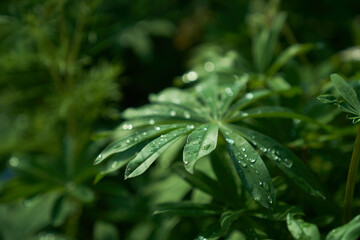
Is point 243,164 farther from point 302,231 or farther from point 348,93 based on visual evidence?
point 348,93

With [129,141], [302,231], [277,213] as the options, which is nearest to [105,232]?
[129,141]

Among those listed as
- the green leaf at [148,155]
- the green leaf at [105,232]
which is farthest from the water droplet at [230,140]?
the green leaf at [105,232]

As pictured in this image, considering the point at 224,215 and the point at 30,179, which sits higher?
the point at 30,179

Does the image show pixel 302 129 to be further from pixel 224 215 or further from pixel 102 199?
pixel 102 199

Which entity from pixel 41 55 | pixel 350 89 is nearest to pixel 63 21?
pixel 41 55

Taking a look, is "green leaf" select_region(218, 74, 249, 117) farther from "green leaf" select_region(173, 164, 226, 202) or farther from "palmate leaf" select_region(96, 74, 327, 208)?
"green leaf" select_region(173, 164, 226, 202)
